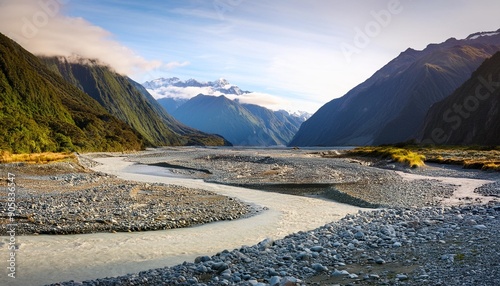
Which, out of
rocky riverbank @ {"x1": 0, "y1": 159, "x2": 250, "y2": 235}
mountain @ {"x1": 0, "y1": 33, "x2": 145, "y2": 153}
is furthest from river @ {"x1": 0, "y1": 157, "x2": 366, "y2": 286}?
mountain @ {"x1": 0, "y1": 33, "x2": 145, "y2": 153}

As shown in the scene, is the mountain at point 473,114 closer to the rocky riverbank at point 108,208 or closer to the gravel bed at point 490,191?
the gravel bed at point 490,191

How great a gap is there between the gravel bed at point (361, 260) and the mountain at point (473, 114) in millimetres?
131283

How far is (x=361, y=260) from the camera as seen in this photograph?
11.9 metres

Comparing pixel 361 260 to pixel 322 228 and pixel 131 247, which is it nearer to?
pixel 322 228

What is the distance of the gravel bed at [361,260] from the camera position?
32.5 ft

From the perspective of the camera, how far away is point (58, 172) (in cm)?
4831

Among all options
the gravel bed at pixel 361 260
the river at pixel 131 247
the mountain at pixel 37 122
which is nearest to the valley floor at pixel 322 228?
the gravel bed at pixel 361 260

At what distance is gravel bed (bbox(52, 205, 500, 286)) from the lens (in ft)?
32.5

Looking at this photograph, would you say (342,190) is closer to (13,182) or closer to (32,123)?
(13,182)

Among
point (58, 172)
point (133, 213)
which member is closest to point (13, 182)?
point (58, 172)

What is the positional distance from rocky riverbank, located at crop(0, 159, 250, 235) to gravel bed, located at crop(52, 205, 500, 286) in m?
9.11

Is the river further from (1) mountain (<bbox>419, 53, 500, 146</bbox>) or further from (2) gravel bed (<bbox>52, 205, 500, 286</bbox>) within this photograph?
(1) mountain (<bbox>419, 53, 500, 146</bbox>)

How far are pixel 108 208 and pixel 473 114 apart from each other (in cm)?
15796

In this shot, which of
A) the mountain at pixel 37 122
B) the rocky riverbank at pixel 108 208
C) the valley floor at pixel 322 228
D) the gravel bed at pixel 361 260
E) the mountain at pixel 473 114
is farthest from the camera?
the mountain at pixel 473 114
